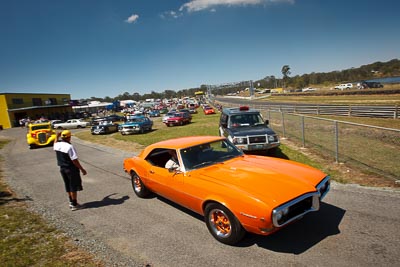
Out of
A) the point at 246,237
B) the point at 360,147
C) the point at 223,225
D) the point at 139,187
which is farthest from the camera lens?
the point at 360,147

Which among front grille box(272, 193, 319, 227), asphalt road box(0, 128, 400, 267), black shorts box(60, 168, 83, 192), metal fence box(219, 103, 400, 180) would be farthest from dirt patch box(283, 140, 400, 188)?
black shorts box(60, 168, 83, 192)

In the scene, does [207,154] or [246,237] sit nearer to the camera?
[246,237]

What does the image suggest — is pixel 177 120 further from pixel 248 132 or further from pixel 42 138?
pixel 248 132

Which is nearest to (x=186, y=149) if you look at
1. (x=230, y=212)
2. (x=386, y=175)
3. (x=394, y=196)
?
(x=230, y=212)

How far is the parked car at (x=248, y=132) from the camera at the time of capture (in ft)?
26.8

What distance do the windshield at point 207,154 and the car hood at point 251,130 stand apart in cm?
332

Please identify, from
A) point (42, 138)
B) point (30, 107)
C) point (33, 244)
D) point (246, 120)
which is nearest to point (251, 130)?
point (246, 120)

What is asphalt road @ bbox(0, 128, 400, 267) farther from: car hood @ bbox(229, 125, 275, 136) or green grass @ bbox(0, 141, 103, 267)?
car hood @ bbox(229, 125, 275, 136)

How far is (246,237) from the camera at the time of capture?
3836 mm

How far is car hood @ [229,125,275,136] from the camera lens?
8376mm

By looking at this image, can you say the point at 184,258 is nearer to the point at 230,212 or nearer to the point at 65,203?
the point at 230,212

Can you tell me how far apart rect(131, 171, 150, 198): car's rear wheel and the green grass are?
6.06 ft

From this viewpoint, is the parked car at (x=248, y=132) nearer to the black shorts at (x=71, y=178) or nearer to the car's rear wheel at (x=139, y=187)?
the car's rear wheel at (x=139, y=187)

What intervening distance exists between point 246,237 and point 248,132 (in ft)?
16.4
